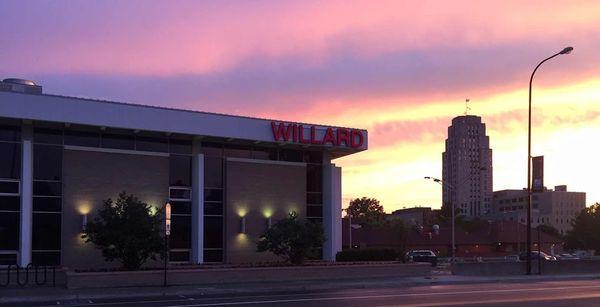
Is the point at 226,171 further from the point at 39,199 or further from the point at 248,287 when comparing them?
the point at 248,287

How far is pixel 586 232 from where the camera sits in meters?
77.5

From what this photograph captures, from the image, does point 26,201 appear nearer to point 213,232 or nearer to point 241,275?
point 213,232

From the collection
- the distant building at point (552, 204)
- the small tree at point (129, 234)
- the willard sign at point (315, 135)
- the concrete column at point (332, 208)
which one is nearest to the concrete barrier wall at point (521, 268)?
the concrete column at point (332, 208)

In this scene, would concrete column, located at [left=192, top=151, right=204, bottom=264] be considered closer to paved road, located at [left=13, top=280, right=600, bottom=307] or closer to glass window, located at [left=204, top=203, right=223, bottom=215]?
glass window, located at [left=204, top=203, right=223, bottom=215]

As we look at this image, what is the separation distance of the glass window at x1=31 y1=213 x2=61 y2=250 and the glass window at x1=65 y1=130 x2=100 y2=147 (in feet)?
12.7

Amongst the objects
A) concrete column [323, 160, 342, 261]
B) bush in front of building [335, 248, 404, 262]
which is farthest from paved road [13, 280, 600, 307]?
concrete column [323, 160, 342, 261]

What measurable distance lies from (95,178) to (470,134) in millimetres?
75343

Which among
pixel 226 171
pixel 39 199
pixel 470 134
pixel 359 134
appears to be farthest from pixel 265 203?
pixel 470 134

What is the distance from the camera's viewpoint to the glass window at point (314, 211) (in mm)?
42000

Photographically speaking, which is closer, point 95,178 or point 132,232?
point 132,232

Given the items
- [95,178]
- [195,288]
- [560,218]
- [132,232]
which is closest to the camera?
[195,288]

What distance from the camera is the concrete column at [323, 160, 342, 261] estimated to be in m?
41.8

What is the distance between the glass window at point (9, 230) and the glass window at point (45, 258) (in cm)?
99

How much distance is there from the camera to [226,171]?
38594mm
